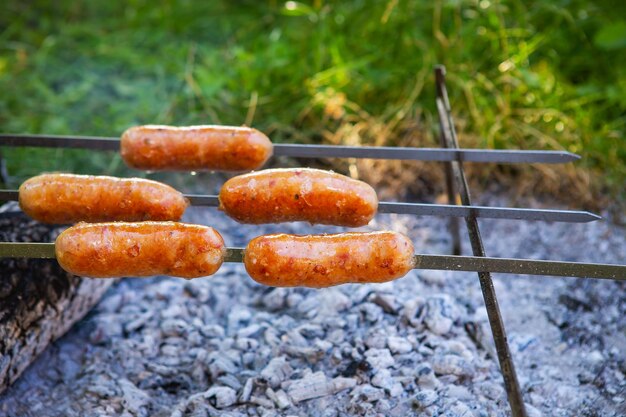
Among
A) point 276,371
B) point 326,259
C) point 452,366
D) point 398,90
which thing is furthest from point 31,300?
point 398,90

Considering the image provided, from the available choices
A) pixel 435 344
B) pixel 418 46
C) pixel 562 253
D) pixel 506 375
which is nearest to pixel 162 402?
pixel 435 344

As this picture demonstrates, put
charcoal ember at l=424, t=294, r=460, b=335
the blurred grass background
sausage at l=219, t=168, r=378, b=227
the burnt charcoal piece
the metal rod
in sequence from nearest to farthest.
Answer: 1. the metal rod
2. sausage at l=219, t=168, r=378, b=227
3. the burnt charcoal piece
4. charcoal ember at l=424, t=294, r=460, b=335
5. the blurred grass background

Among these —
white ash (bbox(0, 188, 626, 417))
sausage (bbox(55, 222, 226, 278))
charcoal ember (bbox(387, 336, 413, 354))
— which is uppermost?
sausage (bbox(55, 222, 226, 278))

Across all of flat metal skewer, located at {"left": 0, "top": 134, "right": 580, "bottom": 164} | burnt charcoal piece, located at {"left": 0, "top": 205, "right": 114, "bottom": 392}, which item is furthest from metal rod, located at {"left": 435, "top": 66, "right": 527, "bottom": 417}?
burnt charcoal piece, located at {"left": 0, "top": 205, "right": 114, "bottom": 392}

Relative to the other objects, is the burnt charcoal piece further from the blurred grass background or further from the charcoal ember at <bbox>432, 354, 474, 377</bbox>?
the charcoal ember at <bbox>432, 354, 474, 377</bbox>

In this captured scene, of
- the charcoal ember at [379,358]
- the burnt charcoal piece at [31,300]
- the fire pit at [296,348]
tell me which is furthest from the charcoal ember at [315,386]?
the burnt charcoal piece at [31,300]

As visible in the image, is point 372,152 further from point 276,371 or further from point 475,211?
point 276,371

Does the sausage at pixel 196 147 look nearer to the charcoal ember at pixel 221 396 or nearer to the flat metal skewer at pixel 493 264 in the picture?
the flat metal skewer at pixel 493 264

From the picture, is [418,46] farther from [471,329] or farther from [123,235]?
[123,235]
